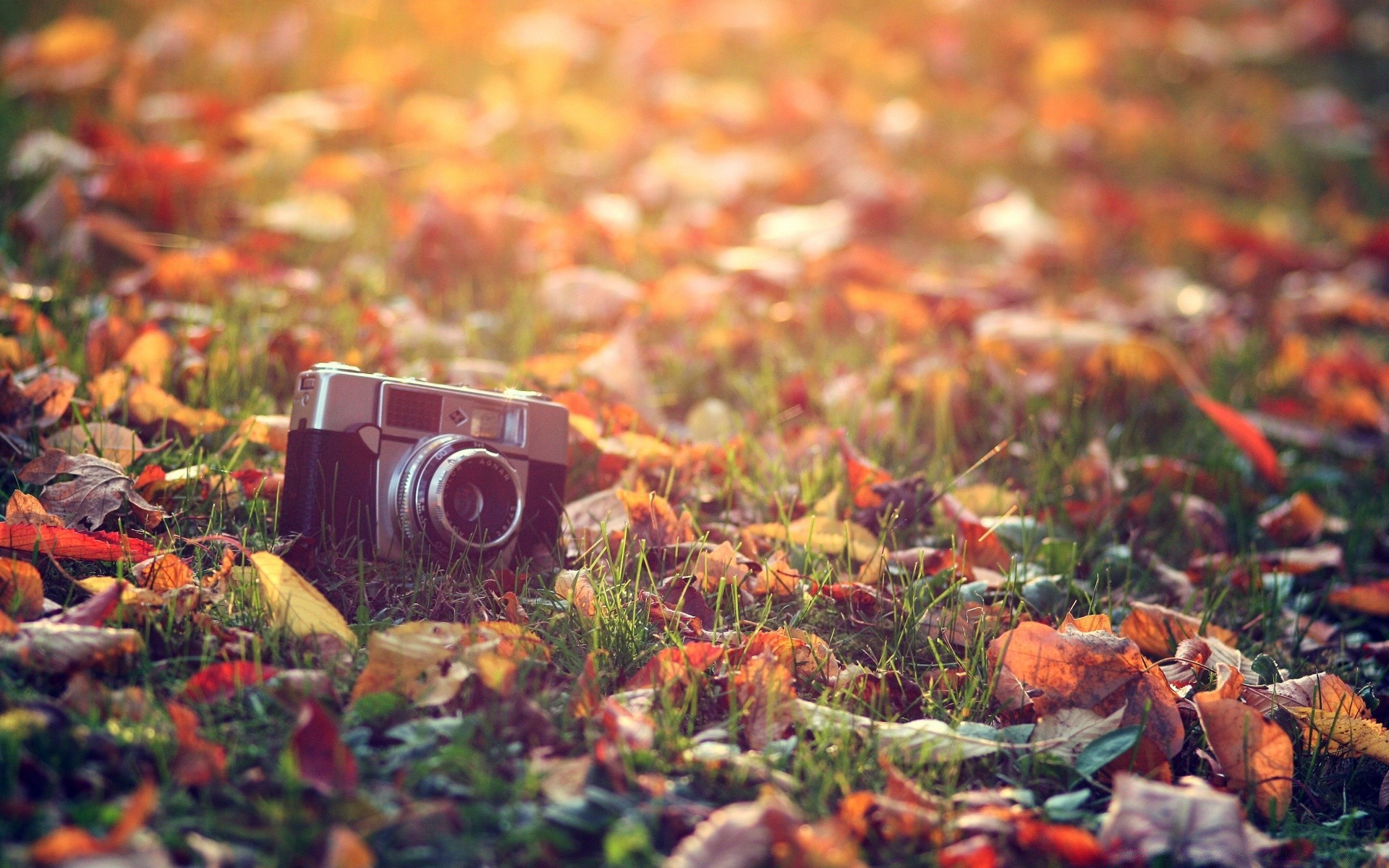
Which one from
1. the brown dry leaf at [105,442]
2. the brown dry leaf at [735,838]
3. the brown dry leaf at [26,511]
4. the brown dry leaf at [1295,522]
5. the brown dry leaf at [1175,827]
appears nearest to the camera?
the brown dry leaf at [735,838]

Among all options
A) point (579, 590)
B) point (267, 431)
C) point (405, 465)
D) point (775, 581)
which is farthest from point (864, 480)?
point (267, 431)

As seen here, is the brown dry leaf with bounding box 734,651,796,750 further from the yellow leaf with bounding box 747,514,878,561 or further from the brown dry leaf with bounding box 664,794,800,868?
the yellow leaf with bounding box 747,514,878,561

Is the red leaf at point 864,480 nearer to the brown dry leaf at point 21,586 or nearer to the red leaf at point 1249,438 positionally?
the red leaf at point 1249,438

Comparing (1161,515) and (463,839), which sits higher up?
(1161,515)

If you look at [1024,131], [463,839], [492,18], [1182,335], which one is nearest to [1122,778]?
[463,839]

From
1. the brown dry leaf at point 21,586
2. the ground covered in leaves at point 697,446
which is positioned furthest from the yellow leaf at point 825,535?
the brown dry leaf at point 21,586

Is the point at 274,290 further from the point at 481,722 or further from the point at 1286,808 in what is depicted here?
the point at 1286,808

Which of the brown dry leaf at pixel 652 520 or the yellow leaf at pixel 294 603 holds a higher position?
the brown dry leaf at pixel 652 520
